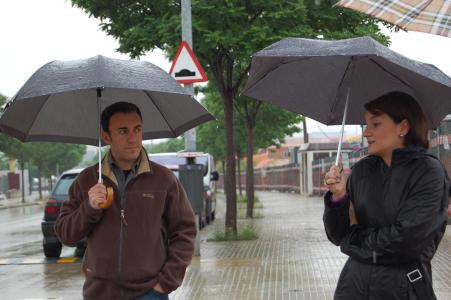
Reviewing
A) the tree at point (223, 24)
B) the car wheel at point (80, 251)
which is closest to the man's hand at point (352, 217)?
the tree at point (223, 24)

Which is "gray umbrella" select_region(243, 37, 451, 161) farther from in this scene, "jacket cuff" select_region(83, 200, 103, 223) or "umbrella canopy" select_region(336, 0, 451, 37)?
"jacket cuff" select_region(83, 200, 103, 223)

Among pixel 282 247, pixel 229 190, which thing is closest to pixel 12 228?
pixel 229 190

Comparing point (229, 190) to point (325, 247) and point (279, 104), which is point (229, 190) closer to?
point (325, 247)

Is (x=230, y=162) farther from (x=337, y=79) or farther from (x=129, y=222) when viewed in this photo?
(x=129, y=222)

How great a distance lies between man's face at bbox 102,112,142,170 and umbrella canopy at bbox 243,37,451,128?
27.4 inches

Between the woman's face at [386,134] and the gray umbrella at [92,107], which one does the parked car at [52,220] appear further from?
the woman's face at [386,134]

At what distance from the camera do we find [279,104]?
4.51 metres

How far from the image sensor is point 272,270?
10.8m

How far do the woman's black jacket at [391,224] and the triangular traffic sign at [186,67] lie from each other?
8.70 metres

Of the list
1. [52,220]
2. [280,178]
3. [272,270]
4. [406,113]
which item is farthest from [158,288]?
[280,178]

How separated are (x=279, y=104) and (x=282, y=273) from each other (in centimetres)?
627

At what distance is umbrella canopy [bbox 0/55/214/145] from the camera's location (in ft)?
12.6

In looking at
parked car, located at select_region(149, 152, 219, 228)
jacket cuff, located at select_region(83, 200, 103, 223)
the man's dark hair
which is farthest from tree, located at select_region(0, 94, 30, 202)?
jacket cuff, located at select_region(83, 200, 103, 223)

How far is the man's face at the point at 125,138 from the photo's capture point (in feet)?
12.6
